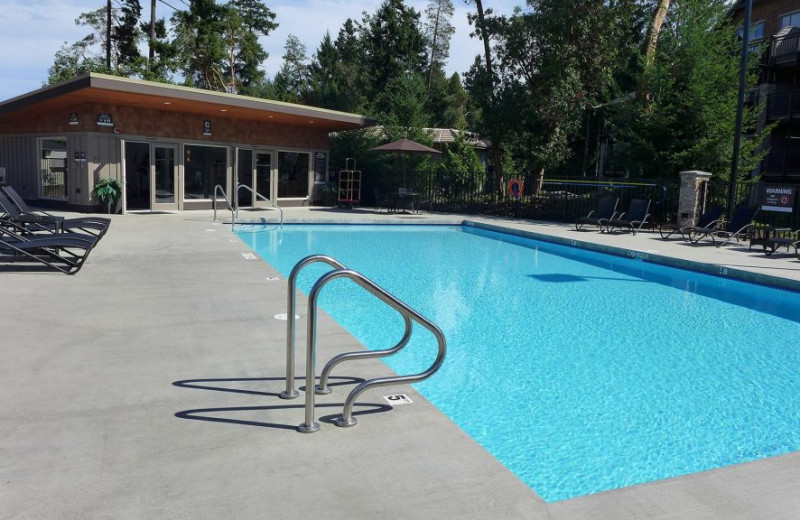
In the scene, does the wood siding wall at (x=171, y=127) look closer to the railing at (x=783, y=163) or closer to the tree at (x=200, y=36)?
the tree at (x=200, y=36)

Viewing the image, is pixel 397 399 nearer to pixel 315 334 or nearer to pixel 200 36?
pixel 315 334

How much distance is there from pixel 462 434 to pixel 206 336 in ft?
8.56

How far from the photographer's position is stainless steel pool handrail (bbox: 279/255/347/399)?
340cm

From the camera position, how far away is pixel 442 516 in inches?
95.7

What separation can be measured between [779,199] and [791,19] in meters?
16.2

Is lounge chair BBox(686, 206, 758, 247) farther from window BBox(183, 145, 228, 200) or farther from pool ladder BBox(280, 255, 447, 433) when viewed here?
window BBox(183, 145, 228, 200)

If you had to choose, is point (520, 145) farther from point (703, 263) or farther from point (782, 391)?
point (782, 391)

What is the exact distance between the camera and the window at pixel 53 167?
1708cm

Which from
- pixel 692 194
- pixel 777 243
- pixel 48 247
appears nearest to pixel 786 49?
pixel 692 194

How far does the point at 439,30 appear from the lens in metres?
50.3

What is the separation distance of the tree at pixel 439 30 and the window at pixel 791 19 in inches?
1130

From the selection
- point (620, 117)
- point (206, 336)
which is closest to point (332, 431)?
point (206, 336)

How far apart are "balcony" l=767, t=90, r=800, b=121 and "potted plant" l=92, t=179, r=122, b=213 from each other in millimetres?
23767

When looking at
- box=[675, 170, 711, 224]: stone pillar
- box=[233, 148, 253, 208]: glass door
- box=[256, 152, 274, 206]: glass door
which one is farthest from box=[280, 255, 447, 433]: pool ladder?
box=[256, 152, 274, 206]: glass door
